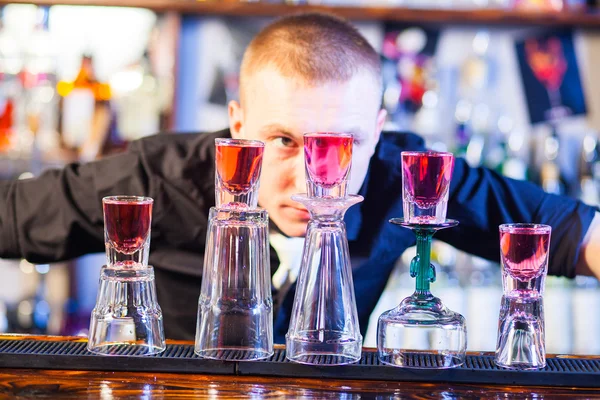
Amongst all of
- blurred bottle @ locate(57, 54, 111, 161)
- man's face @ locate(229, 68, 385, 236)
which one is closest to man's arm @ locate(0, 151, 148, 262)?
man's face @ locate(229, 68, 385, 236)

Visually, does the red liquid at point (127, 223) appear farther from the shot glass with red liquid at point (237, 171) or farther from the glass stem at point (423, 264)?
the glass stem at point (423, 264)

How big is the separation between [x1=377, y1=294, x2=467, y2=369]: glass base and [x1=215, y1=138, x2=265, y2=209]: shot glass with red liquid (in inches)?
8.4

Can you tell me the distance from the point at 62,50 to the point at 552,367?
2.19m

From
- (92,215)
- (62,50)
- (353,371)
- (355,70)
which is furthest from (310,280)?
(62,50)

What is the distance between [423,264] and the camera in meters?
0.98

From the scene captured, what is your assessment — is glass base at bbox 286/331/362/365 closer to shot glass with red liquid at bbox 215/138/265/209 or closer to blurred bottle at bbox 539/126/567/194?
shot glass with red liquid at bbox 215/138/265/209

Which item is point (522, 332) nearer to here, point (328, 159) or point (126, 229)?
point (328, 159)

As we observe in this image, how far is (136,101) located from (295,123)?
152 cm

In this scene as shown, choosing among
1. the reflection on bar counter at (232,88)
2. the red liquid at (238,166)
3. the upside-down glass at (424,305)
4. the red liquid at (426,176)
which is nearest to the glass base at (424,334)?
the upside-down glass at (424,305)

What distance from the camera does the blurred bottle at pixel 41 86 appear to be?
2611 millimetres

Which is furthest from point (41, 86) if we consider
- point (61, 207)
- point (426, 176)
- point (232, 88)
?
point (426, 176)

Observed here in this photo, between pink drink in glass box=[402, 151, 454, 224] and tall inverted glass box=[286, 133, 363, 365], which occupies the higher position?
pink drink in glass box=[402, 151, 454, 224]

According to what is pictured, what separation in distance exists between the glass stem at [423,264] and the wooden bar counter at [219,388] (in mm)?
114

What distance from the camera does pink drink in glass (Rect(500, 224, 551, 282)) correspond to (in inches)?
37.0
